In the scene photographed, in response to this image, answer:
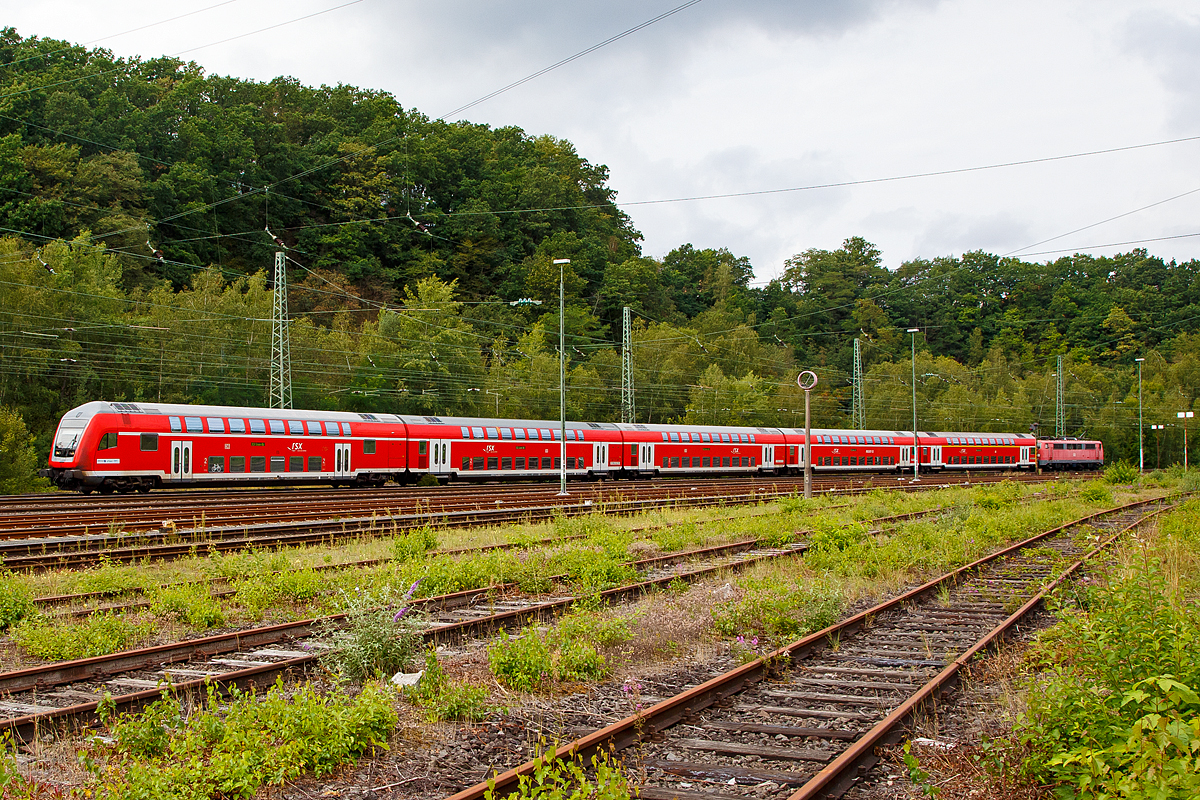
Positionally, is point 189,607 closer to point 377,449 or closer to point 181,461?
point 181,461

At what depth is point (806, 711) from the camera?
7.56 m

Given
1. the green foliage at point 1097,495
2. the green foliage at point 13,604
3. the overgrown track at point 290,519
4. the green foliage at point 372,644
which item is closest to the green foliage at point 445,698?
the green foliage at point 372,644

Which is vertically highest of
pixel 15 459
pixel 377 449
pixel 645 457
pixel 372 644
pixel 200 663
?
pixel 377 449

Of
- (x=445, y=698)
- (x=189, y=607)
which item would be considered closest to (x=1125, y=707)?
(x=445, y=698)

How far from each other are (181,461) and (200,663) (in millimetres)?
25056

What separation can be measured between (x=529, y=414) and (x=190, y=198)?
115ft

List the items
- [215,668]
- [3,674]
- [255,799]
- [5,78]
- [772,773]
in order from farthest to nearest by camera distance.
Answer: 1. [5,78]
2. [215,668]
3. [3,674]
4. [772,773]
5. [255,799]

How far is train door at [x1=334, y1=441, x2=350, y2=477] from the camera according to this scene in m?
36.6

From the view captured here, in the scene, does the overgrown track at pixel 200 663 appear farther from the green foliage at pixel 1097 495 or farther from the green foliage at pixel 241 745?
the green foliage at pixel 1097 495

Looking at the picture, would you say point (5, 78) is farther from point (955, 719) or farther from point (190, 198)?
point (955, 719)

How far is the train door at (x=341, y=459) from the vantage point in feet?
120

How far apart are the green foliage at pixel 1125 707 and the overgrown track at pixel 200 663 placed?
6308mm

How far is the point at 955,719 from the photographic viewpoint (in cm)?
735

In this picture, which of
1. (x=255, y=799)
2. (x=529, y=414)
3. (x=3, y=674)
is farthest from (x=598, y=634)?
(x=529, y=414)
